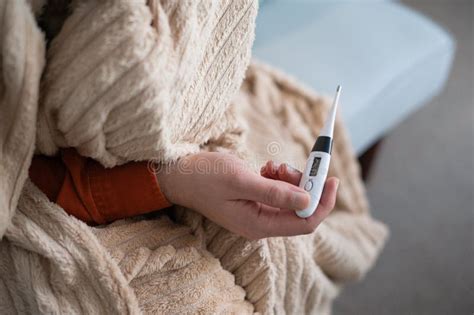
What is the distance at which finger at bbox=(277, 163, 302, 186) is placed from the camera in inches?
21.8

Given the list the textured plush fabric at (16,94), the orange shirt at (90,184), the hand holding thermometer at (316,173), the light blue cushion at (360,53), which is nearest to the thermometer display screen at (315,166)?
the hand holding thermometer at (316,173)

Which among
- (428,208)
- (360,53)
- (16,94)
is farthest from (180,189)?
(428,208)

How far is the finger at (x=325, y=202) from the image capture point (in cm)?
53

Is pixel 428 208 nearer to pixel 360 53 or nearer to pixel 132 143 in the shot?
pixel 360 53

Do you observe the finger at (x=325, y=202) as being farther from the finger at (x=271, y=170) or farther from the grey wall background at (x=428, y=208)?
the grey wall background at (x=428, y=208)

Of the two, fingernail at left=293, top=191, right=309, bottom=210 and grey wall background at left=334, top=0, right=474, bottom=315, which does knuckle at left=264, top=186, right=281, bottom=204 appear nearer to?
fingernail at left=293, top=191, right=309, bottom=210

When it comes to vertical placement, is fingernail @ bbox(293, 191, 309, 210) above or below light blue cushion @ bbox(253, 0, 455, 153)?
below

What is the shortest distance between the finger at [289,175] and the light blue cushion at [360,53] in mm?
355

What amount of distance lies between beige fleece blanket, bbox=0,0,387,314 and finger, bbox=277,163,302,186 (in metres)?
A: 0.06

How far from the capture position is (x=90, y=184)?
545 mm

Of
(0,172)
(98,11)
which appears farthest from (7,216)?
(98,11)

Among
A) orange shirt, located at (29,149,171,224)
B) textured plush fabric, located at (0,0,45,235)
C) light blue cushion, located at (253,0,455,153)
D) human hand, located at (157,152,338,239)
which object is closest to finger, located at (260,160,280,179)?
human hand, located at (157,152,338,239)

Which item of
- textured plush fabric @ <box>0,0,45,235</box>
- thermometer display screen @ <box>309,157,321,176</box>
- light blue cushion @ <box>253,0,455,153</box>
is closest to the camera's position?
textured plush fabric @ <box>0,0,45,235</box>

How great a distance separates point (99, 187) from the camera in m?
0.55
